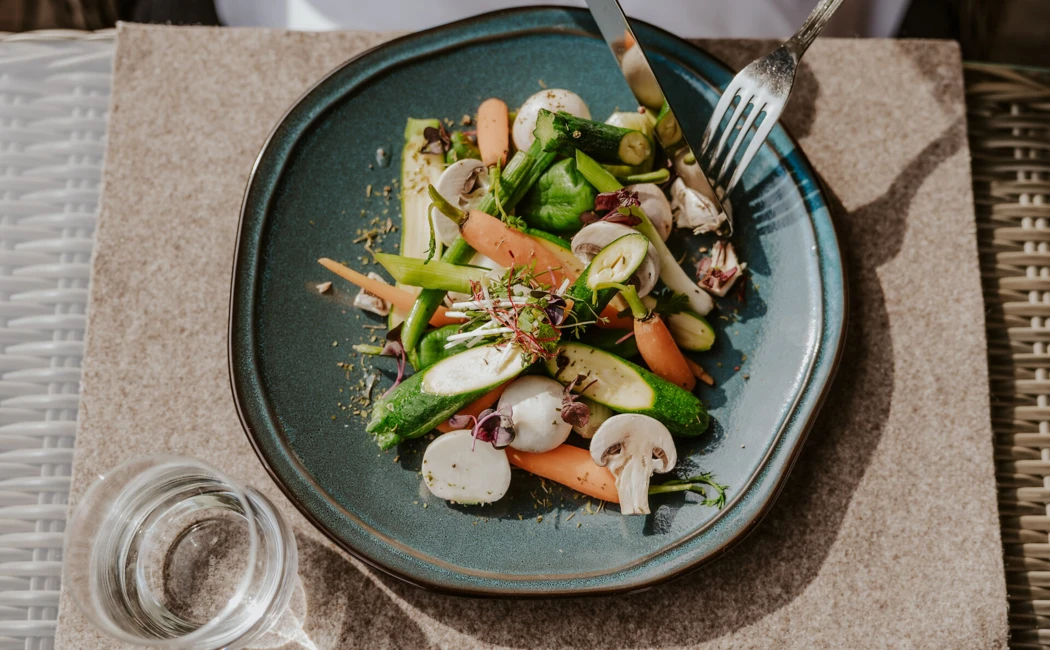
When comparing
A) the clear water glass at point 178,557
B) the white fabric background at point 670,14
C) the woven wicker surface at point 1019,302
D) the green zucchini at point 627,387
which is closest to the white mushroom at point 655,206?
the green zucchini at point 627,387

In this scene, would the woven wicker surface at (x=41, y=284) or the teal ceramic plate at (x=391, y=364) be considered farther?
the woven wicker surface at (x=41, y=284)

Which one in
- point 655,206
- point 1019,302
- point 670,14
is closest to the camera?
point 655,206

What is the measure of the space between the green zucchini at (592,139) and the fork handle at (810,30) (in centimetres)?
25

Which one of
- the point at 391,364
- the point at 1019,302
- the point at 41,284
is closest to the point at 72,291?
the point at 41,284

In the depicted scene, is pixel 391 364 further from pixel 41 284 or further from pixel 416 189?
pixel 41 284

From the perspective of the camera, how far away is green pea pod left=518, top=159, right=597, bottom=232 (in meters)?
1.12

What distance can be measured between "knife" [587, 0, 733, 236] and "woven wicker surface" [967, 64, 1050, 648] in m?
0.50

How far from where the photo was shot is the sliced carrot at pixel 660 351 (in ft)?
3.49

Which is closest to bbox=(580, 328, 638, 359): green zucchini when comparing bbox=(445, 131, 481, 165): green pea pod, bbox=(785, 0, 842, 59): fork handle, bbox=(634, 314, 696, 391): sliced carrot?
bbox=(634, 314, 696, 391): sliced carrot

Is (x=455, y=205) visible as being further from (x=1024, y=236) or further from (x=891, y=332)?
(x=1024, y=236)

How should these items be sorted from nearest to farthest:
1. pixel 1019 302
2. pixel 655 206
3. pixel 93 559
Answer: pixel 93 559
pixel 655 206
pixel 1019 302

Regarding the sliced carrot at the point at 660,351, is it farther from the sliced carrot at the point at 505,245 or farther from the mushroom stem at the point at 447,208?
the mushroom stem at the point at 447,208

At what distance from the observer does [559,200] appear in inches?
44.6

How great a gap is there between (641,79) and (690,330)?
403 millimetres
